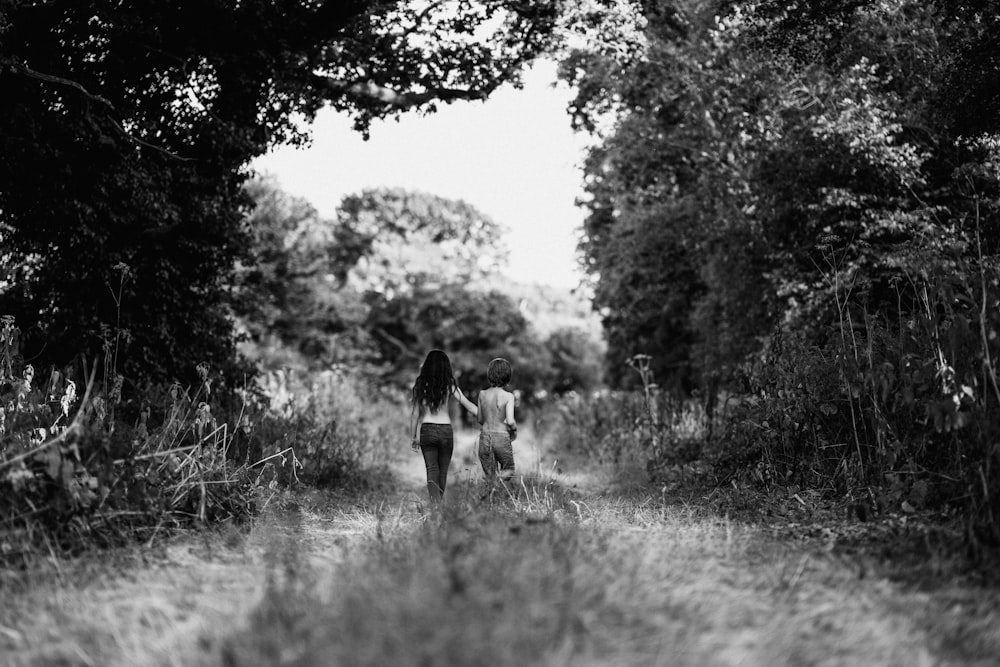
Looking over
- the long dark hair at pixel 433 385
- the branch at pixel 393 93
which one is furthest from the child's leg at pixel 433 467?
the branch at pixel 393 93

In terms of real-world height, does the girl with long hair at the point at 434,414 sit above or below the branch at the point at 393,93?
below

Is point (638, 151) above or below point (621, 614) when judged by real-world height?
above

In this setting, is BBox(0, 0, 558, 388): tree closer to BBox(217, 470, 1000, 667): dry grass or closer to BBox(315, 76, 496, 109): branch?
BBox(315, 76, 496, 109): branch

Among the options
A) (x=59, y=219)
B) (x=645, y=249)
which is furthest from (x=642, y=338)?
(x=59, y=219)

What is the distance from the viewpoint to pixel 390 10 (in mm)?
10391

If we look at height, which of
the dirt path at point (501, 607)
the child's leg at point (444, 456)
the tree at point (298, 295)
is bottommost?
the dirt path at point (501, 607)

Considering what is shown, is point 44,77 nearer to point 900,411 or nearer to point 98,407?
point 98,407

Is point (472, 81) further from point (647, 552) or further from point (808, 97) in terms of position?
point (647, 552)

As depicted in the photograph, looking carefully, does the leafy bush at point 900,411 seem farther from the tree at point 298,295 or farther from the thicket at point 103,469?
the tree at point 298,295

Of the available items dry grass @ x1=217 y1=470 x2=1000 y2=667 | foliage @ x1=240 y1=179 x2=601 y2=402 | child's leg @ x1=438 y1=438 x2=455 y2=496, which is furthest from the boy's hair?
foliage @ x1=240 y1=179 x2=601 y2=402

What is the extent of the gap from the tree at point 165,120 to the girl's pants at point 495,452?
3971mm

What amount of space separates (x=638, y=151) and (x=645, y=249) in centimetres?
266

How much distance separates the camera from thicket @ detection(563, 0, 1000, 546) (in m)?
5.77

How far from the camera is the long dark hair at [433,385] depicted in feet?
23.9
